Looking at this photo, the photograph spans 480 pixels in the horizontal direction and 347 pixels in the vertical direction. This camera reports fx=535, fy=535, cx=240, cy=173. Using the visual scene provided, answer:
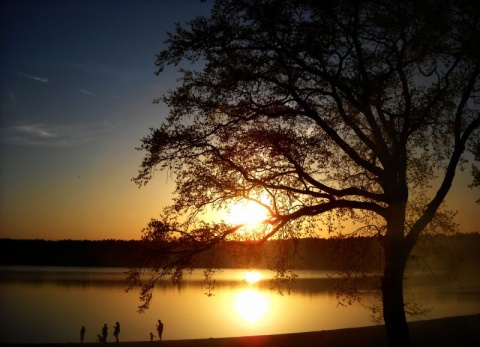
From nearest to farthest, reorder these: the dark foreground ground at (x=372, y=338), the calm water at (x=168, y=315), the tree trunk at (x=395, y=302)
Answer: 1. the tree trunk at (x=395, y=302)
2. the dark foreground ground at (x=372, y=338)
3. the calm water at (x=168, y=315)

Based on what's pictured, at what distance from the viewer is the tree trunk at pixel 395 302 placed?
1434 cm

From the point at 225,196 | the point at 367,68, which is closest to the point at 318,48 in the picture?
the point at 367,68

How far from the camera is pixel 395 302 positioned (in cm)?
1448

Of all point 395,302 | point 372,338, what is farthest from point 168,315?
point 395,302

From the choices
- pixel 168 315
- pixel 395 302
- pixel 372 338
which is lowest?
pixel 168 315

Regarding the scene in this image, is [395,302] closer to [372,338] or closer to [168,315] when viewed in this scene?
[372,338]

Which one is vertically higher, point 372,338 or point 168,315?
point 372,338

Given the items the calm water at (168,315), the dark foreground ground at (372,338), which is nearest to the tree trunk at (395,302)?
the dark foreground ground at (372,338)

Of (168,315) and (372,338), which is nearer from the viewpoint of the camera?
(372,338)

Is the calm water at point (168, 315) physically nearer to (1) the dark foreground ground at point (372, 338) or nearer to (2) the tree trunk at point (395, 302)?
(1) the dark foreground ground at point (372, 338)

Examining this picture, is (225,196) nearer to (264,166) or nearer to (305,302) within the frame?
(264,166)

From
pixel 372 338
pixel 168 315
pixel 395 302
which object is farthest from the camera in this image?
pixel 168 315

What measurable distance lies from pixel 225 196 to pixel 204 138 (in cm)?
170

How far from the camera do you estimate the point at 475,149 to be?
1650 cm
